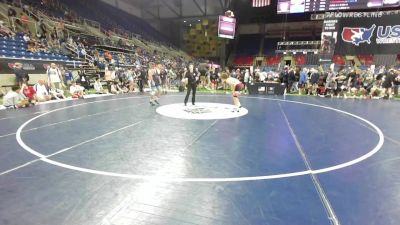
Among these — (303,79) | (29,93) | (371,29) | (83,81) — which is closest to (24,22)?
(83,81)

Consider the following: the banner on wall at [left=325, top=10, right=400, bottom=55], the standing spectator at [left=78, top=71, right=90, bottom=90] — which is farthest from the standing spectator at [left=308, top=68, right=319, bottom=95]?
the standing spectator at [left=78, top=71, right=90, bottom=90]

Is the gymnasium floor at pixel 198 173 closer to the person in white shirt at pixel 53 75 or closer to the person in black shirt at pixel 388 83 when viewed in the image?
the person in white shirt at pixel 53 75

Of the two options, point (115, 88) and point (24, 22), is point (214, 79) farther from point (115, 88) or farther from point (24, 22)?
point (24, 22)

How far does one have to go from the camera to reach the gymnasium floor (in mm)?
2846

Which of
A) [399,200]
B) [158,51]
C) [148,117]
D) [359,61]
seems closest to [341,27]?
[359,61]

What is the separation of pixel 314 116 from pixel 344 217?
242 inches

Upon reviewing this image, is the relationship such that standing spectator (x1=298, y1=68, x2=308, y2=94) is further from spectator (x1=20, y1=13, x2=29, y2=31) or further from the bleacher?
spectator (x1=20, y1=13, x2=29, y2=31)

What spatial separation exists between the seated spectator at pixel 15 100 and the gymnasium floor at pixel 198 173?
10.8 feet

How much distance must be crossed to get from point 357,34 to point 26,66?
26.1 m

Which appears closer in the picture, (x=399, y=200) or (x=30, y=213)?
(x=30, y=213)

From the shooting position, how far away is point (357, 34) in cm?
2412

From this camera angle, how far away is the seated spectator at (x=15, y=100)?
376 inches

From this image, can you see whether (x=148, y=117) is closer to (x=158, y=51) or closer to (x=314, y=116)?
(x=314, y=116)

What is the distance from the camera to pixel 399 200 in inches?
124
